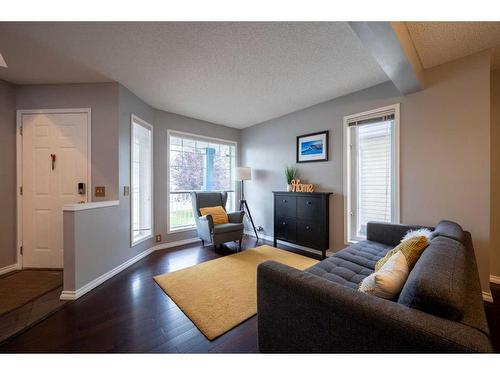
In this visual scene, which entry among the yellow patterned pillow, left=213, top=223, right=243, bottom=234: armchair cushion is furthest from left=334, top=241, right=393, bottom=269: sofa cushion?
left=213, top=223, right=243, bottom=234: armchair cushion

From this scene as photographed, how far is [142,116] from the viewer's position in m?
3.26

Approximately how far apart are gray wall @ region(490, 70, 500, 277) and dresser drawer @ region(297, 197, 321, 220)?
1.95m

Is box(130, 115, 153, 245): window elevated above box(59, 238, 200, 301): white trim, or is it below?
above

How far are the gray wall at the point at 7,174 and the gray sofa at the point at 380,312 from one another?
3586 millimetres

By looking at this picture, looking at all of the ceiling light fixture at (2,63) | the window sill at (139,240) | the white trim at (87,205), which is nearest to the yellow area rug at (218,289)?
the window sill at (139,240)

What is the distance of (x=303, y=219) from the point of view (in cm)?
332

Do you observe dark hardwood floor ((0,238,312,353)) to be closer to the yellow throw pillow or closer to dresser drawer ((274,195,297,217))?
the yellow throw pillow

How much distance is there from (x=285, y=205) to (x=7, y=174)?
4.00 metres

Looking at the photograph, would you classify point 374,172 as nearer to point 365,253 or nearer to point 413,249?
point 365,253

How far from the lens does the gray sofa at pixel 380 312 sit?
0.67m

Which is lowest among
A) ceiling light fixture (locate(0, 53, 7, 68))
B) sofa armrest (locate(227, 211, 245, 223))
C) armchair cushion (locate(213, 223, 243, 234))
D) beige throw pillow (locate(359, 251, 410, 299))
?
armchair cushion (locate(213, 223, 243, 234))

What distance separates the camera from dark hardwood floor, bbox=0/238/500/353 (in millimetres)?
1416

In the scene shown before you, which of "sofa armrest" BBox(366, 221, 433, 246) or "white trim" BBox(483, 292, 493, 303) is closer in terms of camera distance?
"white trim" BBox(483, 292, 493, 303)
